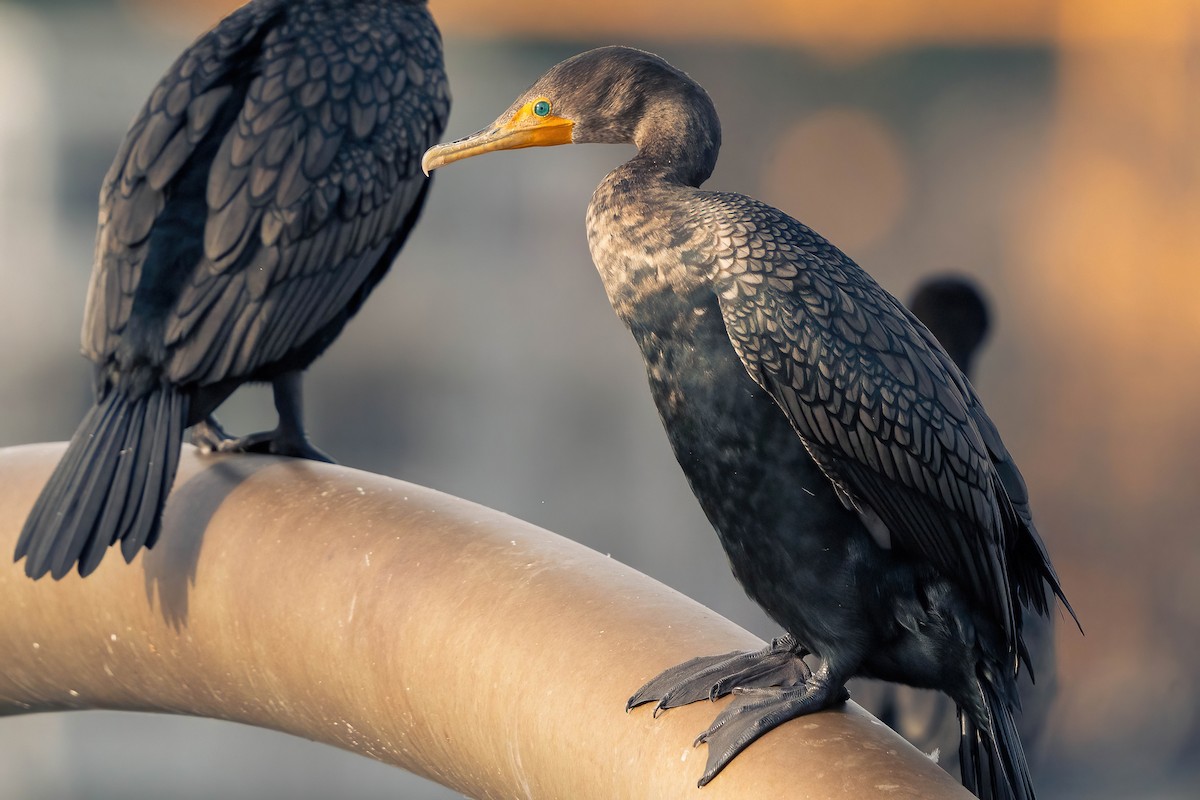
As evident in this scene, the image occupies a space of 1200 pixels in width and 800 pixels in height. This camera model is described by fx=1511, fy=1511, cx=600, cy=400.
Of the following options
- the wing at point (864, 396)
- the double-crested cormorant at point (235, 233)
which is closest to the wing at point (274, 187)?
the double-crested cormorant at point (235, 233)

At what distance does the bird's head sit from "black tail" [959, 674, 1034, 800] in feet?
1.45

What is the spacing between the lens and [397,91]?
1.65m

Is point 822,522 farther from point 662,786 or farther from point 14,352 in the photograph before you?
point 14,352

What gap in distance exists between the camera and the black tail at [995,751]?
1023 millimetres

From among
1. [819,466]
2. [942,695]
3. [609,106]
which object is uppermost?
[609,106]

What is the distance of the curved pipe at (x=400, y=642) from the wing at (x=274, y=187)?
150mm

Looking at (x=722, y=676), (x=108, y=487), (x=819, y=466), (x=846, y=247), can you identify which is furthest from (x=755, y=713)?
(x=846, y=247)

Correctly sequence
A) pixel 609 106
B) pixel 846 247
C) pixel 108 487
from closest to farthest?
pixel 609 106, pixel 108 487, pixel 846 247

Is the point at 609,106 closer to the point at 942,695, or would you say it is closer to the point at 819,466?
the point at 819,466

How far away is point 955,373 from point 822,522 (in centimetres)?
14

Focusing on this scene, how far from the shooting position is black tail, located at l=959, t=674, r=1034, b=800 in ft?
3.36

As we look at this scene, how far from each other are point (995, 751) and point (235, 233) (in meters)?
0.89

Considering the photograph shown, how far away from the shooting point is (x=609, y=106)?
1.14 m

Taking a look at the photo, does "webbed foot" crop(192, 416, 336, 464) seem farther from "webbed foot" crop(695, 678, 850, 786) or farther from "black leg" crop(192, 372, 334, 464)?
"webbed foot" crop(695, 678, 850, 786)
